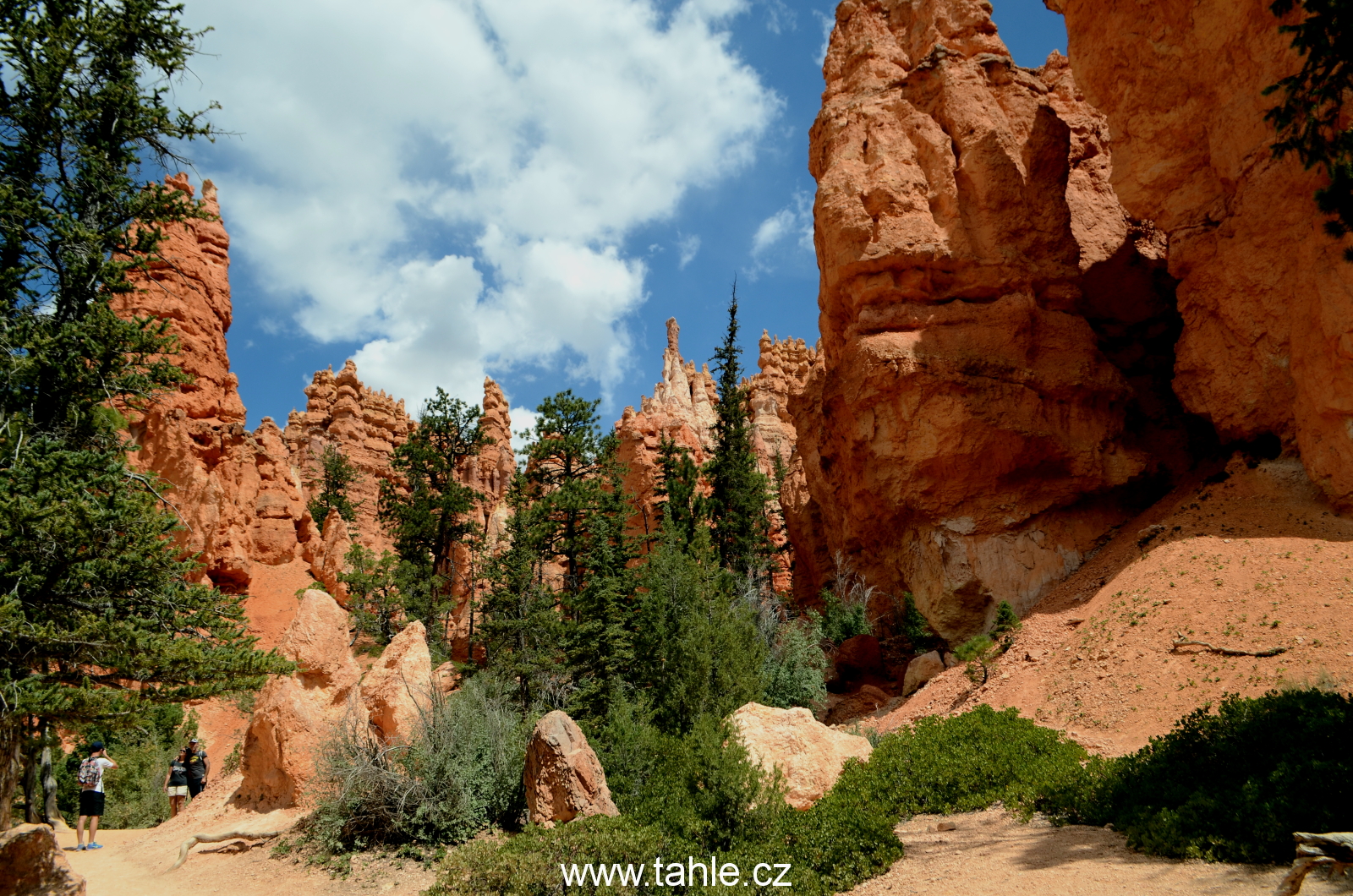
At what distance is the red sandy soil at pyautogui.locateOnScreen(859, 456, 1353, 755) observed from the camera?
11.7 metres

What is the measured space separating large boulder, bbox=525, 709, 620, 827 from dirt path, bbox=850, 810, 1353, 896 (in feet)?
12.5

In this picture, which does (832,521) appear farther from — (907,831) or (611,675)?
(907,831)

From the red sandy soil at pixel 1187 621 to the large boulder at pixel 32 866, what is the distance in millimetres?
13479

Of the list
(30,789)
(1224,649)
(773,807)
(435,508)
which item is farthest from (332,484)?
(1224,649)

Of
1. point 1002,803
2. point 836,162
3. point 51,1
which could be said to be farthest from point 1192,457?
point 51,1

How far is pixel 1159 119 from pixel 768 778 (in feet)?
54.9

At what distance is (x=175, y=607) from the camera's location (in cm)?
980

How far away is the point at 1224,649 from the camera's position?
12.3 m

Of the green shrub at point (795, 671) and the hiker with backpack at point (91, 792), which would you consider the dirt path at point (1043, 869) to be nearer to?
the green shrub at point (795, 671)

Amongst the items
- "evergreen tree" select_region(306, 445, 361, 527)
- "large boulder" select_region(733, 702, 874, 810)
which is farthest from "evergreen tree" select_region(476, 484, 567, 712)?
"evergreen tree" select_region(306, 445, 361, 527)

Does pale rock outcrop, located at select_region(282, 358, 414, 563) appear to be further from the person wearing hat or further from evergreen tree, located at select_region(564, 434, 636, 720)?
the person wearing hat

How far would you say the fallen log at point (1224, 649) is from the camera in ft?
38.4

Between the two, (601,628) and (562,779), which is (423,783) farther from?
(601,628)

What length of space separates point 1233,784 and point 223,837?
13.6 m
